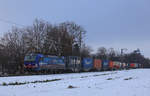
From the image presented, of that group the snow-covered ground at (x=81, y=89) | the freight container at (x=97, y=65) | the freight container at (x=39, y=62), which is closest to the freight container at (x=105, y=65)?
the freight container at (x=97, y=65)

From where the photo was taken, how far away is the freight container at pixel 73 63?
3933 cm

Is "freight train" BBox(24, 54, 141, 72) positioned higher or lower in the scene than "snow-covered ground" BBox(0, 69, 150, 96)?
higher

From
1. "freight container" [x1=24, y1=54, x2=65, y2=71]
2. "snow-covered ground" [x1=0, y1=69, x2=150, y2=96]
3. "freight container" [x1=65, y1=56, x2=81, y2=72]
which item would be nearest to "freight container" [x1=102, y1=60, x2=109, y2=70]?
"freight container" [x1=65, y1=56, x2=81, y2=72]

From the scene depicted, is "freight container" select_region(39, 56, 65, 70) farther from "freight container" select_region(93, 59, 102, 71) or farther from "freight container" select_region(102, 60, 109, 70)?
"freight container" select_region(102, 60, 109, 70)

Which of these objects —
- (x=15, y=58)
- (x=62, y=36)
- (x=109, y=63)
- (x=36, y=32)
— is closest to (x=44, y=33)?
(x=36, y=32)

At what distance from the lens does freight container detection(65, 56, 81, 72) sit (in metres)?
39.3

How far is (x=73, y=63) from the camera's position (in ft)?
134

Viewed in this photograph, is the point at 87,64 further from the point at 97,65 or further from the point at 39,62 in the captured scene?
the point at 39,62

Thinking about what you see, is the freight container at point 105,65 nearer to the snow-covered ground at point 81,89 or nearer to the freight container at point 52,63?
the freight container at point 52,63

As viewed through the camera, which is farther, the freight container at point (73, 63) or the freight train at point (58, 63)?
the freight container at point (73, 63)

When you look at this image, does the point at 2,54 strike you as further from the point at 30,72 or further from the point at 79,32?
the point at 79,32

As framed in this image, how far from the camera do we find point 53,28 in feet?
205

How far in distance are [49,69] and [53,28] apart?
30377 millimetres

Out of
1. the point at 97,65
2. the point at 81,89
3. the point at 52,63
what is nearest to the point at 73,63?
the point at 52,63
